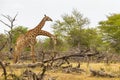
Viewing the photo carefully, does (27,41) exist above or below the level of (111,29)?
below

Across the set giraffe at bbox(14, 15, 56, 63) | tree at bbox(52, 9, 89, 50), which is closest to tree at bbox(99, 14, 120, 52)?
tree at bbox(52, 9, 89, 50)

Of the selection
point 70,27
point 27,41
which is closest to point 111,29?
point 70,27

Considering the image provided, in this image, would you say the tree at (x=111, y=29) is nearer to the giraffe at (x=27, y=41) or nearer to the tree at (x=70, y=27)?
the tree at (x=70, y=27)

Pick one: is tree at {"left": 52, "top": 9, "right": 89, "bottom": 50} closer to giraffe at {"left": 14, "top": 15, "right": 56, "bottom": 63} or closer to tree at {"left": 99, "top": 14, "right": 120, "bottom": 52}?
tree at {"left": 99, "top": 14, "right": 120, "bottom": 52}

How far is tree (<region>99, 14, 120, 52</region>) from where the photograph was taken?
1210 inches

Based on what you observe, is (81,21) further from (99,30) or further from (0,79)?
(0,79)

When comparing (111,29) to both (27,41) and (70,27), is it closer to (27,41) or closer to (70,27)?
(70,27)

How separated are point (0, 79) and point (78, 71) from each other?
3101mm

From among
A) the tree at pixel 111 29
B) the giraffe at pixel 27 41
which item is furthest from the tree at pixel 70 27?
the giraffe at pixel 27 41

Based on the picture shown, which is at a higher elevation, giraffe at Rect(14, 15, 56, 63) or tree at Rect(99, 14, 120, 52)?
tree at Rect(99, 14, 120, 52)

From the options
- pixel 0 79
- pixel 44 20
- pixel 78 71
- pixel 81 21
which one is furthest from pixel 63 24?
pixel 0 79

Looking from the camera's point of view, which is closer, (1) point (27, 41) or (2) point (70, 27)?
(1) point (27, 41)

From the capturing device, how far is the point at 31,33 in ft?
42.1

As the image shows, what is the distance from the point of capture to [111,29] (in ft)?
108
